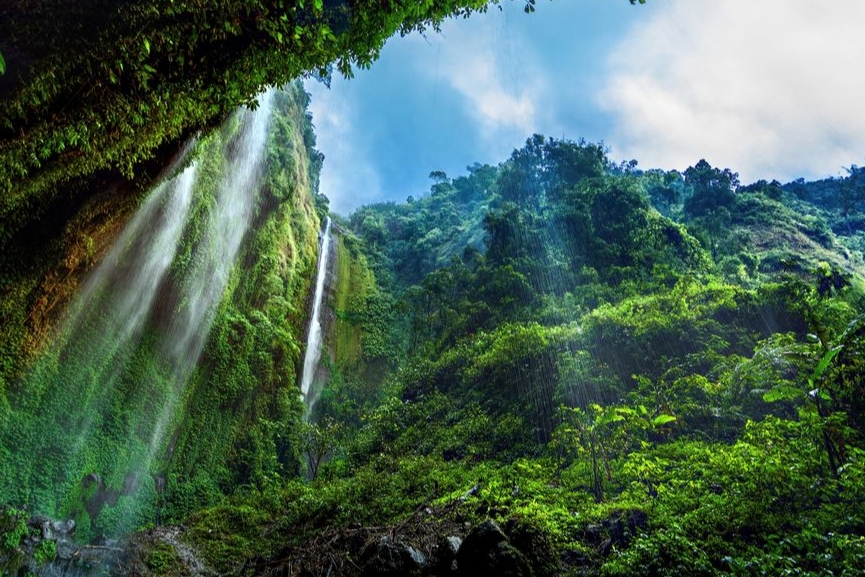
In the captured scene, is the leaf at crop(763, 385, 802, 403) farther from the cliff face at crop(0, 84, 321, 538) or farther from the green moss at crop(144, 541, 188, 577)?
the green moss at crop(144, 541, 188, 577)

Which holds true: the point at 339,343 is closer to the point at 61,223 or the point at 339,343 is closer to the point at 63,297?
the point at 63,297

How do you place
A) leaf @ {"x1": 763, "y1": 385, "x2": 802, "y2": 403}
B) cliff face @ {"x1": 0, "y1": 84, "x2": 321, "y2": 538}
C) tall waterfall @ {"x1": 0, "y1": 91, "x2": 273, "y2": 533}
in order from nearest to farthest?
leaf @ {"x1": 763, "y1": 385, "x2": 802, "y2": 403}
cliff face @ {"x1": 0, "y1": 84, "x2": 321, "y2": 538}
tall waterfall @ {"x1": 0, "y1": 91, "x2": 273, "y2": 533}

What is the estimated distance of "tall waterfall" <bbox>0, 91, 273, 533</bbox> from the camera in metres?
9.42

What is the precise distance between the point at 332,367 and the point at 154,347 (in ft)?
33.4

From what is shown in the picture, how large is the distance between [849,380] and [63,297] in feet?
43.1

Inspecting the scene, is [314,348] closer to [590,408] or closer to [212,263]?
[212,263]

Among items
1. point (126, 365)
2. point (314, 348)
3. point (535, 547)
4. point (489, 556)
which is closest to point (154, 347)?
point (126, 365)

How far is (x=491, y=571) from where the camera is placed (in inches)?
193

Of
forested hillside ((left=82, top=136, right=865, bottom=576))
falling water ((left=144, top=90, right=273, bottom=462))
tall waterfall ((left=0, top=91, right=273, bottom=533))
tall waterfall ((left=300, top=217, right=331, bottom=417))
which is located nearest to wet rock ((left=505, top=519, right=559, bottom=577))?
forested hillside ((left=82, top=136, right=865, bottom=576))

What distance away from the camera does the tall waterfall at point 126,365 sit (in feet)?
30.9

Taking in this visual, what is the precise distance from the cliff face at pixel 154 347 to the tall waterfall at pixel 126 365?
0.11 ft

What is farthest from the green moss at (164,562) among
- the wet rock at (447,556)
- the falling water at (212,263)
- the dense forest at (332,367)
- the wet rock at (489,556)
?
the wet rock at (489,556)

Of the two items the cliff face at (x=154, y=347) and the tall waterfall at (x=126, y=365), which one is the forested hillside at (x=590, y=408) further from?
the tall waterfall at (x=126, y=365)

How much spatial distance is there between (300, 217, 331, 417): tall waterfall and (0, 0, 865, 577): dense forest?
0.55 meters
